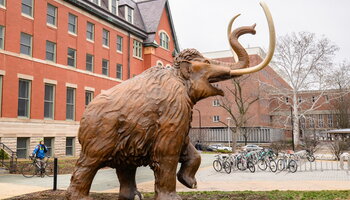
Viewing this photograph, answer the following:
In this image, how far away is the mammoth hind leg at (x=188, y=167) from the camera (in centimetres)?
416

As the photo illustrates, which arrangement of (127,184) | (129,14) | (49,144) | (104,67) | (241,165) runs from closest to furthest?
(127,184), (241,165), (49,144), (104,67), (129,14)

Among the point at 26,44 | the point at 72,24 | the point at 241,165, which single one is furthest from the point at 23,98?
the point at 241,165

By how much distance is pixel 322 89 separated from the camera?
32.1 meters

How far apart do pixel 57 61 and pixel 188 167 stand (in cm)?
1915

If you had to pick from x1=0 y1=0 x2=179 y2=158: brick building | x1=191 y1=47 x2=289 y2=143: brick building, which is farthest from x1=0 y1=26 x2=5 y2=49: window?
x1=191 y1=47 x2=289 y2=143: brick building

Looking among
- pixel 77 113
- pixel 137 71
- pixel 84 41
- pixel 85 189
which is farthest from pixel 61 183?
pixel 137 71

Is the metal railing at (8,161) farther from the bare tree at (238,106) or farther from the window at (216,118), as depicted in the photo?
the window at (216,118)

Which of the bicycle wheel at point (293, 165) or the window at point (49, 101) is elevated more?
the window at point (49, 101)

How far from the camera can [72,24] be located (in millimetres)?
23000

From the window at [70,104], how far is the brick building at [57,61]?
7 cm

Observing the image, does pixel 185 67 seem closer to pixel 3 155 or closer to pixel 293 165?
pixel 293 165

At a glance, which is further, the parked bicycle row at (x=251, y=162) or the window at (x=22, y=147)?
the window at (x=22, y=147)

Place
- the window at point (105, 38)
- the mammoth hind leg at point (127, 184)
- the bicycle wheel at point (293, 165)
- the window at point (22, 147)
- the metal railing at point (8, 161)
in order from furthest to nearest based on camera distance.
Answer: the window at point (105, 38), the window at point (22, 147), the bicycle wheel at point (293, 165), the metal railing at point (8, 161), the mammoth hind leg at point (127, 184)

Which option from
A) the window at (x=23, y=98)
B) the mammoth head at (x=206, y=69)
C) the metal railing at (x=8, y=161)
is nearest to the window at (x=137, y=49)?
the window at (x=23, y=98)
